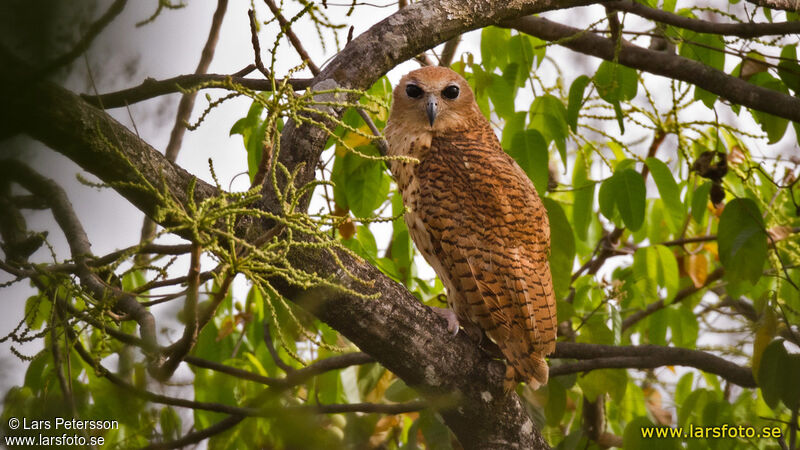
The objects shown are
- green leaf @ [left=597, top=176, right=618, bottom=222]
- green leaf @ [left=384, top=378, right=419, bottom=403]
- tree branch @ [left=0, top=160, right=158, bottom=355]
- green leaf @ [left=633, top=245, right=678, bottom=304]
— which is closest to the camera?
tree branch @ [left=0, top=160, right=158, bottom=355]

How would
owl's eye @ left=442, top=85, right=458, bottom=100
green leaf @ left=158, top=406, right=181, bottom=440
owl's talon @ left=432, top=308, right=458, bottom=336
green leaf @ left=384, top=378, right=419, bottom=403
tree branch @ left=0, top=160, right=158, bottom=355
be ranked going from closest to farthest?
tree branch @ left=0, top=160, right=158, bottom=355 < green leaf @ left=158, top=406, right=181, bottom=440 < owl's talon @ left=432, top=308, right=458, bottom=336 < green leaf @ left=384, top=378, right=419, bottom=403 < owl's eye @ left=442, top=85, right=458, bottom=100

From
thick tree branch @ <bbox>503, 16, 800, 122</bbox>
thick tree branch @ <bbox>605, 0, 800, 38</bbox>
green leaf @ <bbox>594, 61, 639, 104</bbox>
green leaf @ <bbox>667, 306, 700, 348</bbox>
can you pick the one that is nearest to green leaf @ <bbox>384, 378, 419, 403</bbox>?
green leaf @ <bbox>594, 61, 639, 104</bbox>

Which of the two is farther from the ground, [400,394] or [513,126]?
[513,126]

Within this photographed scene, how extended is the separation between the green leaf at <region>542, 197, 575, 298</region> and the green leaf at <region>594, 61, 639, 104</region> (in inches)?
22.3

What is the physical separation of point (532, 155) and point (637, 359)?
94 cm

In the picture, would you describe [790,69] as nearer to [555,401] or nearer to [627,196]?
[627,196]

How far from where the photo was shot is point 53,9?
0.76m

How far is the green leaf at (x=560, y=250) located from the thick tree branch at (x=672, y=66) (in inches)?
29.3

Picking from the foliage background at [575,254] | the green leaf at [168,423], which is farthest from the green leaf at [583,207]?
the green leaf at [168,423]

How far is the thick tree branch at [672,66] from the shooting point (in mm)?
3141

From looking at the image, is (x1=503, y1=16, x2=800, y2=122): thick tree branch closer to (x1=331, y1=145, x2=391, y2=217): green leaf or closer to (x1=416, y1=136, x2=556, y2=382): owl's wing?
(x1=416, y1=136, x2=556, y2=382): owl's wing

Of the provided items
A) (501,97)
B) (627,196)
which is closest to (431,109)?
(501,97)

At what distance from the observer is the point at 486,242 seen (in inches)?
108

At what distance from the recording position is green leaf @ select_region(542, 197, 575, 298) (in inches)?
121
